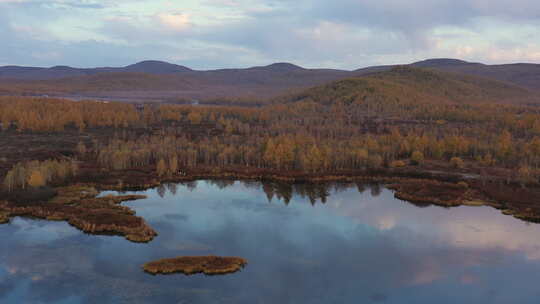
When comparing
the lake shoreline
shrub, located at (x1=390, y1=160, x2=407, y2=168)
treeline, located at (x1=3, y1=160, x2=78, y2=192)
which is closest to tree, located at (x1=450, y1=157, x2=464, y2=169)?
the lake shoreline

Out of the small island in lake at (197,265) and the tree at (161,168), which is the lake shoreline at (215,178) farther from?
the small island in lake at (197,265)

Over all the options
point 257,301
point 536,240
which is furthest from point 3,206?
point 536,240

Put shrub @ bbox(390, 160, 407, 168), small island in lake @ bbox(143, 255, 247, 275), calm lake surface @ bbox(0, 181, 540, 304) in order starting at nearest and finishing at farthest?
calm lake surface @ bbox(0, 181, 540, 304), small island in lake @ bbox(143, 255, 247, 275), shrub @ bbox(390, 160, 407, 168)

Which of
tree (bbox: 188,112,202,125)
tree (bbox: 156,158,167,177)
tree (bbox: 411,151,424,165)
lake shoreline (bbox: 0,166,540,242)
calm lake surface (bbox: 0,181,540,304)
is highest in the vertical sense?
tree (bbox: 188,112,202,125)

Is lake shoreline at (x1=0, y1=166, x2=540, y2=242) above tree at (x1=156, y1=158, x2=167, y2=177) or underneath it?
underneath

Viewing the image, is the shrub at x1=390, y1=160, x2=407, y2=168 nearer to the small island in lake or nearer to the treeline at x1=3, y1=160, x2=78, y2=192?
the small island in lake

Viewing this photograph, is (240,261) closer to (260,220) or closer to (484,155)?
(260,220)

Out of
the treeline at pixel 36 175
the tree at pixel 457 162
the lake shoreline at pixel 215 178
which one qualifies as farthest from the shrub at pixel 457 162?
the treeline at pixel 36 175
